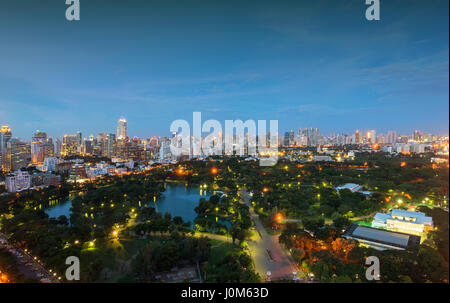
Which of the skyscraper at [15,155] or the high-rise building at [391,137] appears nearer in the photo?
the skyscraper at [15,155]

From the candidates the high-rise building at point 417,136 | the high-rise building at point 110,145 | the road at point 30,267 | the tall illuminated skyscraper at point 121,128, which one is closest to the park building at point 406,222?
the road at point 30,267

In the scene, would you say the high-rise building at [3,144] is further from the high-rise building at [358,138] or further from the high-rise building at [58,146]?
the high-rise building at [358,138]

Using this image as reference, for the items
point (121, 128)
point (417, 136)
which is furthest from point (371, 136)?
point (121, 128)

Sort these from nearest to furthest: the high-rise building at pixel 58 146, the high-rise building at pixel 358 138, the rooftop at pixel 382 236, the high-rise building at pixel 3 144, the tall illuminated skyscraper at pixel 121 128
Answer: the rooftop at pixel 382 236
the high-rise building at pixel 3 144
the high-rise building at pixel 58 146
the tall illuminated skyscraper at pixel 121 128
the high-rise building at pixel 358 138

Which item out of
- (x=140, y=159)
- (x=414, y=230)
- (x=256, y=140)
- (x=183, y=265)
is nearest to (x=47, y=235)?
(x=183, y=265)

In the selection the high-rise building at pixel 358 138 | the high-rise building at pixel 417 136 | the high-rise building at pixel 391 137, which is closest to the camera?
the high-rise building at pixel 417 136

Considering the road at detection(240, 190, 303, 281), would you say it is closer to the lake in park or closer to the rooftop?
the rooftop

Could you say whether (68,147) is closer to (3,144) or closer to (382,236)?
(3,144)
